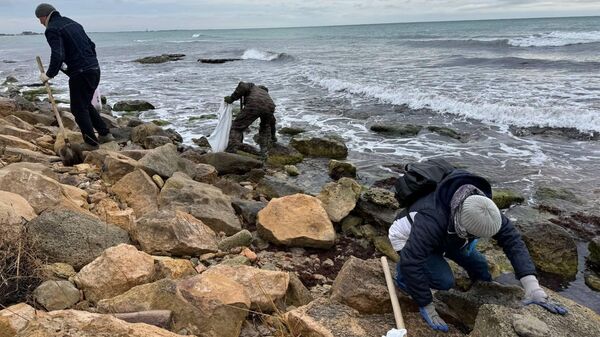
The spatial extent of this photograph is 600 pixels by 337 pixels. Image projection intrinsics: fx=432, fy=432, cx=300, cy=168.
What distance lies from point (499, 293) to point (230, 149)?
19.2 ft

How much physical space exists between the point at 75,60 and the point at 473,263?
5555 mm

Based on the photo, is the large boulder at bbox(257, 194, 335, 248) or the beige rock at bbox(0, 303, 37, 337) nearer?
the beige rock at bbox(0, 303, 37, 337)

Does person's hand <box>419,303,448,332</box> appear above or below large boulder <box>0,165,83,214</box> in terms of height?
below

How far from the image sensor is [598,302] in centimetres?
384

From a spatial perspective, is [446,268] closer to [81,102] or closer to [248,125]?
[81,102]

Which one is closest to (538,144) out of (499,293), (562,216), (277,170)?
(562,216)

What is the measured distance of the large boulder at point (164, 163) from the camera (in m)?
5.37

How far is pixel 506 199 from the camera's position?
5770 mm

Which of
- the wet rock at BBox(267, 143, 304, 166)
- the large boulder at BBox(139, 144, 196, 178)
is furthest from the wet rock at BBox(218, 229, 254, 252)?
the wet rock at BBox(267, 143, 304, 166)

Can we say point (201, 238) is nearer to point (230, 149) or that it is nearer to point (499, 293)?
point (499, 293)

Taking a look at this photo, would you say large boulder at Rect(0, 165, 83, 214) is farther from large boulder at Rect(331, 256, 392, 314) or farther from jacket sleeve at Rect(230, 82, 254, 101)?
jacket sleeve at Rect(230, 82, 254, 101)

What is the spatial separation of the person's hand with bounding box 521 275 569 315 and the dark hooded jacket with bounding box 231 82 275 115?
5.92 meters

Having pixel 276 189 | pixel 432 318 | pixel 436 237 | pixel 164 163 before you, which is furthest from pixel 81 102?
pixel 432 318

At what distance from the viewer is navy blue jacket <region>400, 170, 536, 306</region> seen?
107 inches
